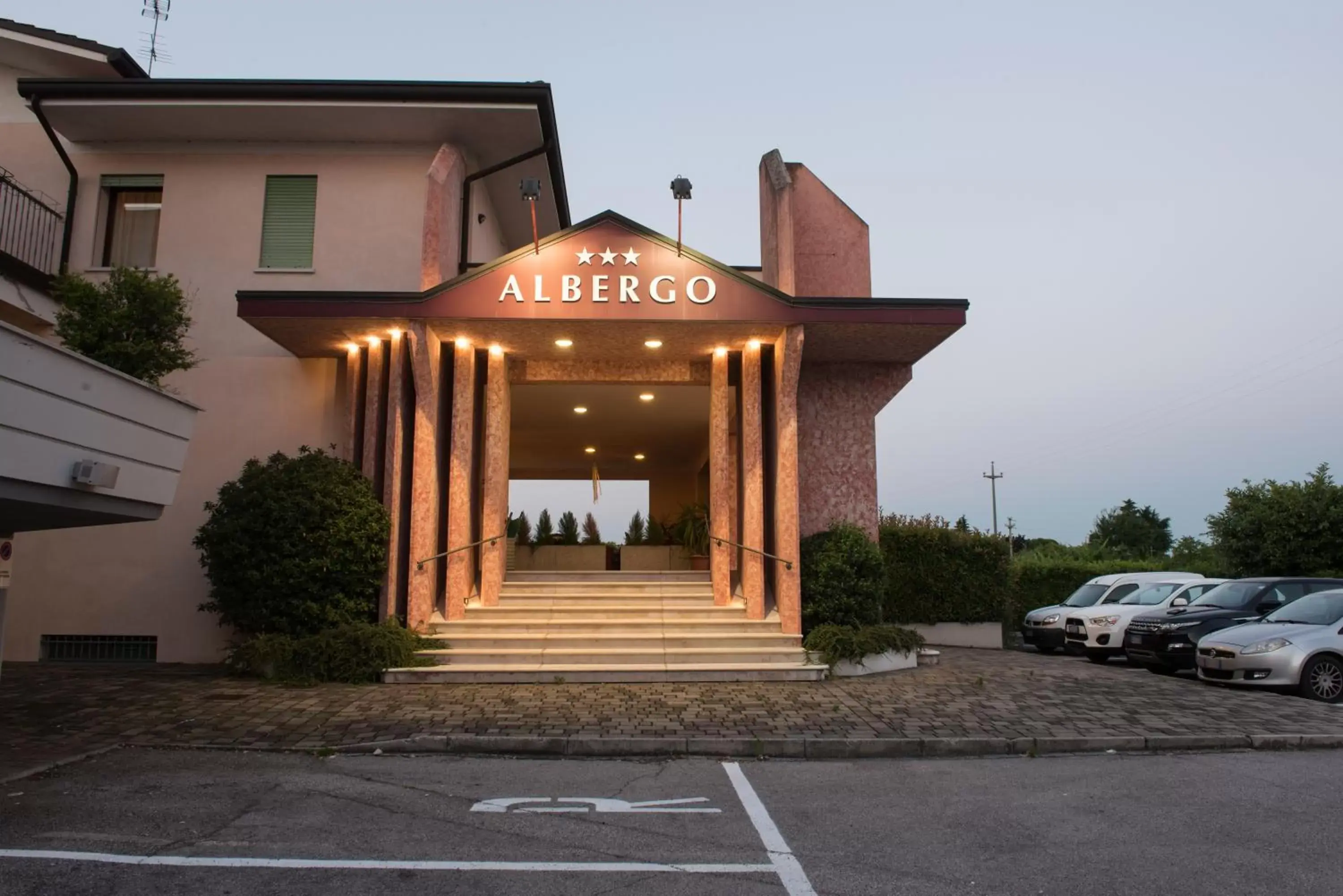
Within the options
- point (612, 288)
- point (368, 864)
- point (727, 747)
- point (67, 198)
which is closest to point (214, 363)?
point (67, 198)

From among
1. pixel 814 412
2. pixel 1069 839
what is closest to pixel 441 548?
pixel 814 412

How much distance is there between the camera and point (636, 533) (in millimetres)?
17078

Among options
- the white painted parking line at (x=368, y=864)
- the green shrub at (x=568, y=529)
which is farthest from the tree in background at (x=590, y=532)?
the white painted parking line at (x=368, y=864)

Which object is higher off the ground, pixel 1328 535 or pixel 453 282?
pixel 453 282

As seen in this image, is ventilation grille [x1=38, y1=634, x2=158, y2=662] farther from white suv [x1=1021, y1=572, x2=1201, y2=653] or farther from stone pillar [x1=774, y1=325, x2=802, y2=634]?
white suv [x1=1021, y1=572, x2=1201, y2=653]

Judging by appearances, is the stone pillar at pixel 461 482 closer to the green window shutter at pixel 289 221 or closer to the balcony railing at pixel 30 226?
the green window shutter at pixel 289 221

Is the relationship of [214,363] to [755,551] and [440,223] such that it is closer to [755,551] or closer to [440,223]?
[440,223]

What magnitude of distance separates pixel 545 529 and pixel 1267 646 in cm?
1190

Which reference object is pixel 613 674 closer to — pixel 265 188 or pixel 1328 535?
pixel 265 188

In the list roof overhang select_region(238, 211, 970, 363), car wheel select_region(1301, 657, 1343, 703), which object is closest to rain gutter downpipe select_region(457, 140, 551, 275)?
roof overhang select_region(238, 211, 970, 363)

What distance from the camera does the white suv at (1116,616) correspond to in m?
16.1

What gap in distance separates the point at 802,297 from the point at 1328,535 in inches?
620

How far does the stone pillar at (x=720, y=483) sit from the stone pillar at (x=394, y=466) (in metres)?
3.97

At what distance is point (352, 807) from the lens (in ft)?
19.0
